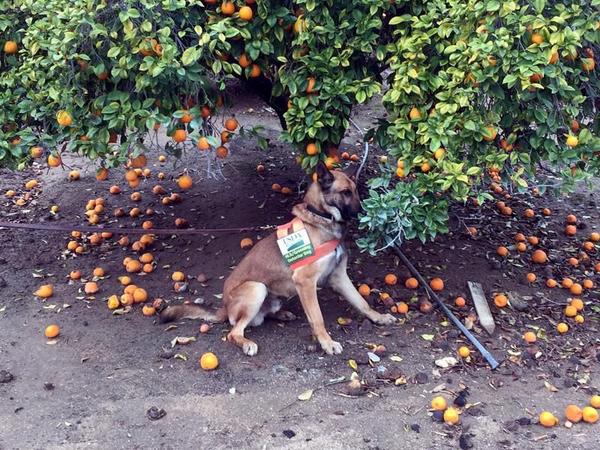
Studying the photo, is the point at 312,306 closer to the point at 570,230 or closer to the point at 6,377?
the point at 6,377

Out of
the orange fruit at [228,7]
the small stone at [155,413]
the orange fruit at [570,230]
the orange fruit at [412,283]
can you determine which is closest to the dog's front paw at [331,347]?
the orange fruit at [412,283]

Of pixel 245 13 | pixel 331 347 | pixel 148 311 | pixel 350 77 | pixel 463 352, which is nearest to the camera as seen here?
pixel 245 13

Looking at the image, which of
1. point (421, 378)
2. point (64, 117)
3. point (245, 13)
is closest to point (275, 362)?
point (421, 378)

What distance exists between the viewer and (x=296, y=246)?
5238 mm

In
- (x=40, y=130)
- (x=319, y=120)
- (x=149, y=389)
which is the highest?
(x=319, y=120)

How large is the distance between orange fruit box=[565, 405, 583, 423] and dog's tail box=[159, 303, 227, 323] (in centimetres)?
297

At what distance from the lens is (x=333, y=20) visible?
4727 mm

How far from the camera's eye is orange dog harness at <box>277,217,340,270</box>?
522cm

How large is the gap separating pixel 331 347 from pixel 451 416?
126 cm

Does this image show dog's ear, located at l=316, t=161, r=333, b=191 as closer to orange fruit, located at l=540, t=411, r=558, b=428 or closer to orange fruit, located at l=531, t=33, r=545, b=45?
orange fruit, located at l=531, t=33, r=545, b=45

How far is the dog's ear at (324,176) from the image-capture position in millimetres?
4953

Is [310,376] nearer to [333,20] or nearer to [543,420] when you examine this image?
[543,420]

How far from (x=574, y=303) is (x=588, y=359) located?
33.2 inches

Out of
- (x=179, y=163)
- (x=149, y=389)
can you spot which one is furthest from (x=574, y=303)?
(x=179, y=163)
